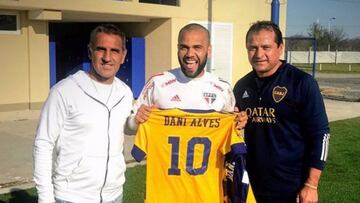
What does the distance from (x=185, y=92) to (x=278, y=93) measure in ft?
2.40

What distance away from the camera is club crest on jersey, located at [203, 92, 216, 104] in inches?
152

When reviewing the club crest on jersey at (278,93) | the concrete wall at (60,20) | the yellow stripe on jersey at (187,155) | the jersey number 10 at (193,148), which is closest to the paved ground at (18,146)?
the concrete wall at (60,20)

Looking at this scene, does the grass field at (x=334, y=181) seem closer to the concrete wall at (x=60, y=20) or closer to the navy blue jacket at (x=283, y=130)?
the navy blue jacket at (x=283, y=130)

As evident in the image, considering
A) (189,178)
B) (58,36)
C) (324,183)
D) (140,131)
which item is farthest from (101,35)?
(58,36)

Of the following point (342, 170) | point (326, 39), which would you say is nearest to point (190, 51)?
point (342, 170)

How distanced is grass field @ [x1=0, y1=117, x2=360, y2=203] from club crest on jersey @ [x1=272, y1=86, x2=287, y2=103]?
317 cm

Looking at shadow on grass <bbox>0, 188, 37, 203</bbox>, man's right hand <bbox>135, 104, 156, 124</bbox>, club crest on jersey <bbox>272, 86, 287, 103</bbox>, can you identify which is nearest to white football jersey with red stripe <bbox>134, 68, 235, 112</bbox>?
man's right hand <bbox>135, 104, 156, 124</bbox>

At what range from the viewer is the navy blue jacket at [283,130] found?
11.8ft

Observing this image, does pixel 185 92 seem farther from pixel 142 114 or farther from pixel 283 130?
pixel 283 130

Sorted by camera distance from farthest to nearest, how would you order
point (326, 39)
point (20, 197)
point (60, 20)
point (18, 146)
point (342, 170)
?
point (326, 39), point (60, 20), point (18, 146), point (342, 170), point (20, 197)

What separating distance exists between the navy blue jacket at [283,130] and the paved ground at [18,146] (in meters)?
4.24

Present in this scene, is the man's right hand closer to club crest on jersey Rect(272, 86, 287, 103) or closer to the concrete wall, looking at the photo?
club crest on jersey Rect(272, 86, 287, 103)

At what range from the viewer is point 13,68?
12.9 meters

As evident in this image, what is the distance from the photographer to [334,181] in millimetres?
7605
